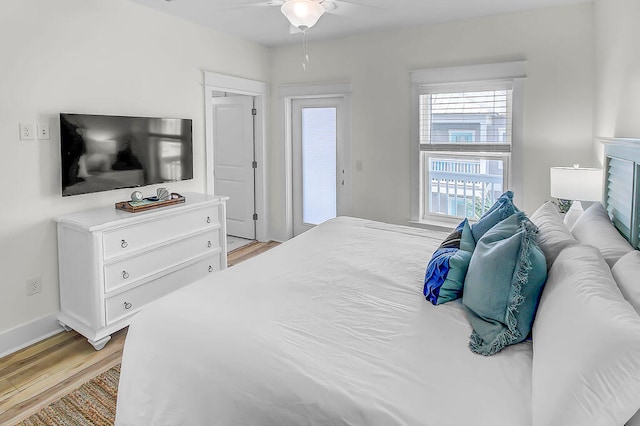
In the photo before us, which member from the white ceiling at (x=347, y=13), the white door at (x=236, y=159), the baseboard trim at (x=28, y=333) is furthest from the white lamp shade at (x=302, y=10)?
the baseboard trim at (x=28, y=333)

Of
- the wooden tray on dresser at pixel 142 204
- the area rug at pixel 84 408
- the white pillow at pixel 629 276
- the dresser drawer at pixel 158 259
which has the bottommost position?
the area rug at pixel 84 408

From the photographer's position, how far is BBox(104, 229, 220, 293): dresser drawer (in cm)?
288

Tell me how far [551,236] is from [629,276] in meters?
0.54

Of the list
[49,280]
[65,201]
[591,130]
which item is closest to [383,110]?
[591,130]

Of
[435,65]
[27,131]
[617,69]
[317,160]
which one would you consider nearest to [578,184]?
[617,69]

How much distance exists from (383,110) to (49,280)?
344cm

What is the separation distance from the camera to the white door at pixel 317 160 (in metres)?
5.02

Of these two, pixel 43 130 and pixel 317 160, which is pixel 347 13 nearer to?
pixel 317 160

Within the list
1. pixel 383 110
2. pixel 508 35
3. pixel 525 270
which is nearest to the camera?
pixel 525 270

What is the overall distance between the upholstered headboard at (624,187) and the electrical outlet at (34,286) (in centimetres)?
357

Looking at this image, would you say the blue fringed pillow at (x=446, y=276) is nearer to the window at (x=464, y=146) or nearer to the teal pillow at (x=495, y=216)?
the teal pillow at (x=495, y=216)

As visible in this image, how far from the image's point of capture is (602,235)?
1.82 m

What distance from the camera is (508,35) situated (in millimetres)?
3816

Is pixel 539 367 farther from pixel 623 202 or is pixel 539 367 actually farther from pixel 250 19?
pixel 250 19
